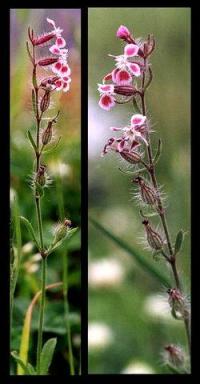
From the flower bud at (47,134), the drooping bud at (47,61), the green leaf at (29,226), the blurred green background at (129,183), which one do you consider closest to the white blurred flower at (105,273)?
the blurred green background at (129,183)

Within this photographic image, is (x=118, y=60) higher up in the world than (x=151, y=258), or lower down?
higher up

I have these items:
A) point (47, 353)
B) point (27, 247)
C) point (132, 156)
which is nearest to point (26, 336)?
point (47, 353)

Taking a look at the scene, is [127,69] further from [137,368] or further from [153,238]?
[137,368]

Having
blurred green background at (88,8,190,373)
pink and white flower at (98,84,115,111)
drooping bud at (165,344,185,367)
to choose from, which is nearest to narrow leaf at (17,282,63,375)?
blurred green background at (88,8,190,373)

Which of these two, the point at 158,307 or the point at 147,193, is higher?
the point at 147,193

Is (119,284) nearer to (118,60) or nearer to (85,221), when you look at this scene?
(85,221)
